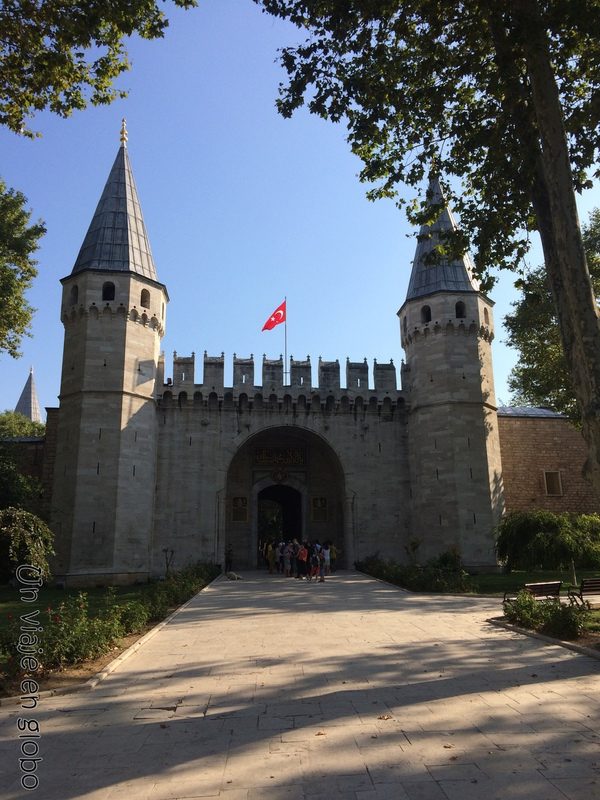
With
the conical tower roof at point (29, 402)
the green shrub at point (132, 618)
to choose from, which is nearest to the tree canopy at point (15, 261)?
the green shrub at point (132, 618)

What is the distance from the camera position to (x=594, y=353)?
7613 mm

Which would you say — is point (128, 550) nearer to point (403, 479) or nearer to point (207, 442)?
point (207, 442)

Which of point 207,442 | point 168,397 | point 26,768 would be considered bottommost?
point 26,768

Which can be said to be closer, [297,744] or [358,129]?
[297,744]

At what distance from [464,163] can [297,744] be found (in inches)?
435

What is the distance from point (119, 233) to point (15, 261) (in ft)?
20.8

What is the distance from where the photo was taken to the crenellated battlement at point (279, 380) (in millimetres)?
24578

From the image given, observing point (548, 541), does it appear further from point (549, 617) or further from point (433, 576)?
point (549, 617)

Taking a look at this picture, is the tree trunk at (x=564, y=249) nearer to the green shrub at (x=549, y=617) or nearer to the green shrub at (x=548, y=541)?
the green shrub at (x=549, y=617)

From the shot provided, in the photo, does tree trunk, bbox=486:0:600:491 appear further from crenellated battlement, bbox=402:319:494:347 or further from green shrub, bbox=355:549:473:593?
crenellated battlement, bbox=402:319:494:347

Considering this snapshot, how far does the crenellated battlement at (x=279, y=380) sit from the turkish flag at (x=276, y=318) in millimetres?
1583

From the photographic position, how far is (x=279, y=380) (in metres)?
25.3

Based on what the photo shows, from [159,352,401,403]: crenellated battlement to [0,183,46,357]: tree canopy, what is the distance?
649 centimetres

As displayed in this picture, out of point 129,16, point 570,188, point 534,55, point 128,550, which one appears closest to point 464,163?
point 534,55
